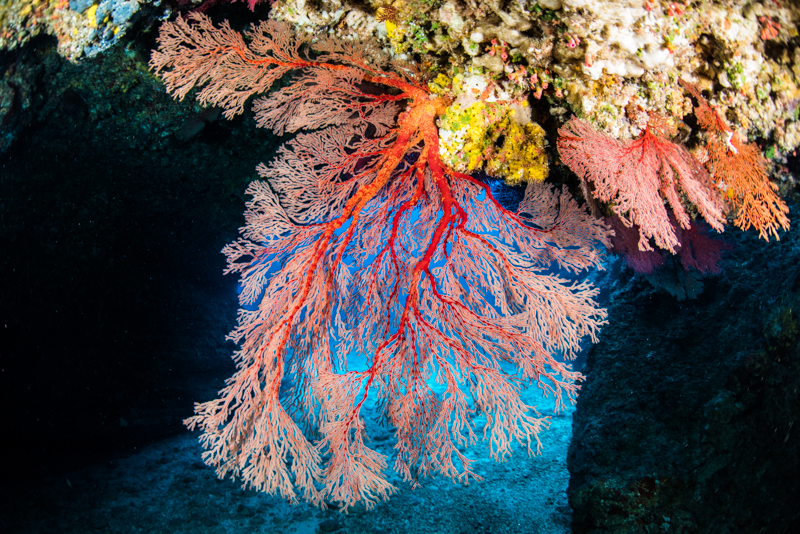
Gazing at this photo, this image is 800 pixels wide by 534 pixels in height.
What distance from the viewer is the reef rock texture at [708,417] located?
2.51m

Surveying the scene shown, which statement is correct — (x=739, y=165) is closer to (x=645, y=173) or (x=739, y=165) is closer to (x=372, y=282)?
(x=645, y=173)

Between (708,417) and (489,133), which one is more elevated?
(489,133)

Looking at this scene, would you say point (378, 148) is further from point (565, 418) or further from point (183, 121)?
point (565, 418)

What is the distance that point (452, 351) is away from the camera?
223cm

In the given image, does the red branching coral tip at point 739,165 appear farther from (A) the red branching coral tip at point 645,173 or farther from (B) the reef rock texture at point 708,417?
(B) the reef rock texture at point 708,417

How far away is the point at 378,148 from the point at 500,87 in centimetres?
98

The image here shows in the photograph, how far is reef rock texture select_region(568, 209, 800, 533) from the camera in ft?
8.23

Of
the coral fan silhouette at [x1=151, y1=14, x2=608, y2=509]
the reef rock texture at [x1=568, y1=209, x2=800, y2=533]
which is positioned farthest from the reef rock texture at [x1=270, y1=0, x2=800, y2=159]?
the reef rock texture at [x1=568, y1=209, x2=800, y2=533]

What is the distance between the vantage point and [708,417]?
276 cm

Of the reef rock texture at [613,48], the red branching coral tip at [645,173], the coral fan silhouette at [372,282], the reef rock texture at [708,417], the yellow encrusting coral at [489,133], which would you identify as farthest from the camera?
the reef rock texture at [708,417]

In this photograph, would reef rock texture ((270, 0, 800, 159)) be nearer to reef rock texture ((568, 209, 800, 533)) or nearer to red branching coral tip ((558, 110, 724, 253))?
red branching coral tip ((558, 110, 724, 253))

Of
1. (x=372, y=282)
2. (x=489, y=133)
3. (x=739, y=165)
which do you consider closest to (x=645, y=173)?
(x=739, y=165)

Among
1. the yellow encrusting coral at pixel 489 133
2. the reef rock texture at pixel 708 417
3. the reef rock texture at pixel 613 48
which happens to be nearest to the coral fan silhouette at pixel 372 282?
the yellow encrusting coral at pixel 489 133

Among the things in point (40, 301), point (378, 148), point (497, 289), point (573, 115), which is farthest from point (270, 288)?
point (40, 301)
